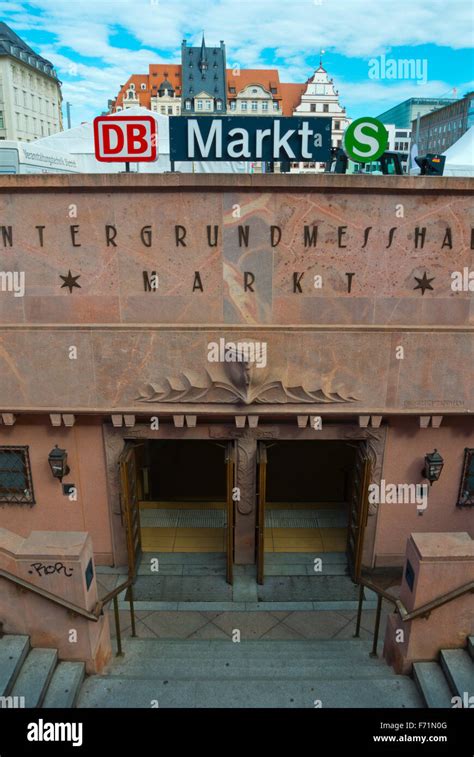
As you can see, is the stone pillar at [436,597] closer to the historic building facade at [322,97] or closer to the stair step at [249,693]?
the stair step at [249,693]

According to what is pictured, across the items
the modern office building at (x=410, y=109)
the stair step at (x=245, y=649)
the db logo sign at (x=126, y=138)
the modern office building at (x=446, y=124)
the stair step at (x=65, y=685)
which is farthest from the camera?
the modern office building at (x=410, y=109)

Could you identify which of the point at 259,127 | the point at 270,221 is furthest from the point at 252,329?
the point at 259,127

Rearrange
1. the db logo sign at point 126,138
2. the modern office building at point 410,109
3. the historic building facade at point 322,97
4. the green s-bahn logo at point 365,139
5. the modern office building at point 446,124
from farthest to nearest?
the modern office building at point 410,109 → the historic building facade at point 322,97 → the modern office building at point 446,124 → the green s-bahn logo at point 365,139 → the db logo sign at point 126,138

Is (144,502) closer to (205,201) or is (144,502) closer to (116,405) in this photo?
(116,405)

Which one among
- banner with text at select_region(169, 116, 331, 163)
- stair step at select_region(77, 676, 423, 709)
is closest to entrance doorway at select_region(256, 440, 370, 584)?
stair step at select_region(77, 676, 423, 709)

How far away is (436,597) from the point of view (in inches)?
254

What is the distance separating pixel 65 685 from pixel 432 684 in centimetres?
461

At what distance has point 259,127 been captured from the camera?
8477 millimetres

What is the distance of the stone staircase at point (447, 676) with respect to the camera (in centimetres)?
592

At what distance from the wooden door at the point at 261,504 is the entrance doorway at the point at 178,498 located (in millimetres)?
530

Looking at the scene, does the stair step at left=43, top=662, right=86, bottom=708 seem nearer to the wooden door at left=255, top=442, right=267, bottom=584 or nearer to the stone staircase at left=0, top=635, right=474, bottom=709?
the stone staircase at left=0, top=635, right=474, bottom=709

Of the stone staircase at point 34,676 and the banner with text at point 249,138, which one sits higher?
the banner with text at point 249,138

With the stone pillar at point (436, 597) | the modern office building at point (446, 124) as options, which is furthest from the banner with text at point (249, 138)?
the modern office building at point (446, 124)

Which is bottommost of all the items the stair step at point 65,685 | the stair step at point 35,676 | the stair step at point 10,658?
the stair step at point 65,685
